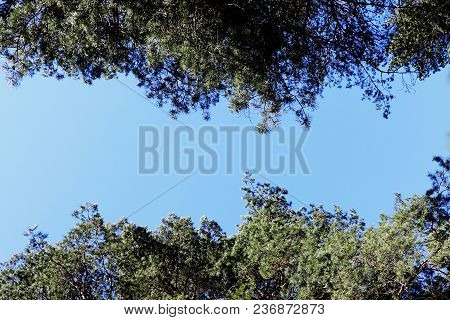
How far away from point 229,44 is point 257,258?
5.68m

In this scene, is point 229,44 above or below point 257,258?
above

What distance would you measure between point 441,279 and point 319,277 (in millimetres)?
2465

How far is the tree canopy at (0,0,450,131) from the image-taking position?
776cm

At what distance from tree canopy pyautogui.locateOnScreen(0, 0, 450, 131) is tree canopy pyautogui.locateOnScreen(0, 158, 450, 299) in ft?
8.79

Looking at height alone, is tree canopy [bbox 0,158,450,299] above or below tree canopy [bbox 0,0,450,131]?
below

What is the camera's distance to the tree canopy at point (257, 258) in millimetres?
8992

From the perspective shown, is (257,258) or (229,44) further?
(257,258)

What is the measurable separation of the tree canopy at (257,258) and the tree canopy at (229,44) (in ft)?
8.79

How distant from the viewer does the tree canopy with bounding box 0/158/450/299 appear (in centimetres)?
899

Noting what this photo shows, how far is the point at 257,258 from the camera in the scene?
37.9ft

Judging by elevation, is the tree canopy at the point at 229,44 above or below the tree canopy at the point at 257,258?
above
